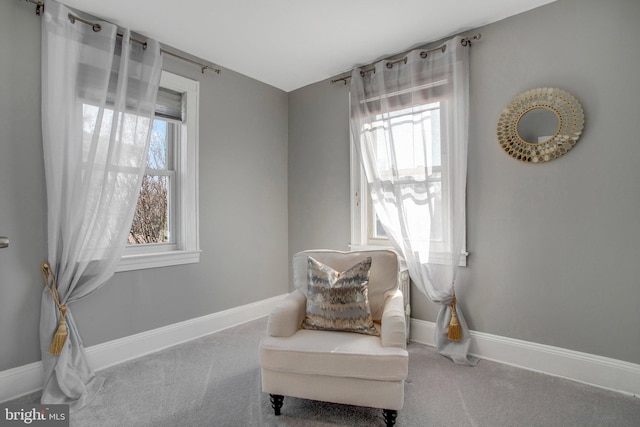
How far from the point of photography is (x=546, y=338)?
2289 mm

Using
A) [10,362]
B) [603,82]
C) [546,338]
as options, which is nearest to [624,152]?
[603,82]

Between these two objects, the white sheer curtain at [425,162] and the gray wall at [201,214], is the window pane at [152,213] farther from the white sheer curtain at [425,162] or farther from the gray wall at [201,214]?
the white sheer curtain at [425,162]

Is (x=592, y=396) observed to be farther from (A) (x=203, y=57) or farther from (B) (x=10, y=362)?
(A) (x=203, y=57)

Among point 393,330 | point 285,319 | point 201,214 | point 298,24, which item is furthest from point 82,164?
point 393,330

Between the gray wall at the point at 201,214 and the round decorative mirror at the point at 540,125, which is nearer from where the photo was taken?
the gray wall at the point at 201,214

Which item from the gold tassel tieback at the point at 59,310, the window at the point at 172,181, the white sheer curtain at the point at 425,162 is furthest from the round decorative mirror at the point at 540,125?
the gold tassel tieback at the point at 59,310

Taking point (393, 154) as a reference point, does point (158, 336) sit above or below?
below

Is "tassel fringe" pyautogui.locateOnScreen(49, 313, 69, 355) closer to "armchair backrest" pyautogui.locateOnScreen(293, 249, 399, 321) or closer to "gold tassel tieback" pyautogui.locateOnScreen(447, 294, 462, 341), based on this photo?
"armchair backrest" pyautogui.locateOnScreen(293, 249, 399, 321)

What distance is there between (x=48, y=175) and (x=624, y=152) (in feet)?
12.1

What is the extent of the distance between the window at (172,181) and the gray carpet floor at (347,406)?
0.97 metres

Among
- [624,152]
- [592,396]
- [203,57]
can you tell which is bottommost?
[592,396]

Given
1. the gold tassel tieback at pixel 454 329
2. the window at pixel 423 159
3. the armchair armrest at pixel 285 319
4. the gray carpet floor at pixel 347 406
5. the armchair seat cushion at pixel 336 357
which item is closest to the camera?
the armchair seat cushion at pixel 336 357

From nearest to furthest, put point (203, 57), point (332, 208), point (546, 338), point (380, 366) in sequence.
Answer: point (380, 366) → point (546, 338) → point (203, 57) → point (332, 208)

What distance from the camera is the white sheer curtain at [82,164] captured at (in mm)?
2100
